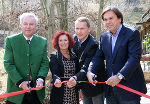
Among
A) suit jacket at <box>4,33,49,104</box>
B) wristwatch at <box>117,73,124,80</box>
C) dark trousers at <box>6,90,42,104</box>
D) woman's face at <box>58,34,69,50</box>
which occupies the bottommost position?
dark trousers at <box>6,90,42,104</box>

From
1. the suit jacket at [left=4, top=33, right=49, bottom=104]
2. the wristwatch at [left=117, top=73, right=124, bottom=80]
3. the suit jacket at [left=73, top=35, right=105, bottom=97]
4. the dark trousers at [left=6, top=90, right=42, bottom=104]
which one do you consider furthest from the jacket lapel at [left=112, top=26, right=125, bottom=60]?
the dark trousers at [left=6, top=90, right=42, bottom=104]

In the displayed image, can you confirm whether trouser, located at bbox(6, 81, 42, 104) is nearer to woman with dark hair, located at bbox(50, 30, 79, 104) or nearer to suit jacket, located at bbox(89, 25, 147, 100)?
woman with dark hair, located at bbox(50, 30, 79, 104)

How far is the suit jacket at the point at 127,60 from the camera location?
2375mm

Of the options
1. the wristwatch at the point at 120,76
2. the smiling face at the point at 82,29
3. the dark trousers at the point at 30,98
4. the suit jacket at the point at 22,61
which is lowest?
the dark trousers at the point at 30,98

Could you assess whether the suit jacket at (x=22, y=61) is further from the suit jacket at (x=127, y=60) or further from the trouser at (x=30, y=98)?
the suit jacket at (x=127, y=60)

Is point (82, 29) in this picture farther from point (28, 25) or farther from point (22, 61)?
point (22, 61)

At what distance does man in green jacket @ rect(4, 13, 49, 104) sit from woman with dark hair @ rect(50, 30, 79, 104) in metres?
0.16

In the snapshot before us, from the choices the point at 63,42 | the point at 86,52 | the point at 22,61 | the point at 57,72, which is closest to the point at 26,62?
the point at 22,61

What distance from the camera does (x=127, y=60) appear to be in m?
2.43

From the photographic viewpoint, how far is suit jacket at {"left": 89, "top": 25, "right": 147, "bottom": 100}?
238 cm

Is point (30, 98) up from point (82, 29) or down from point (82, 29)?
down

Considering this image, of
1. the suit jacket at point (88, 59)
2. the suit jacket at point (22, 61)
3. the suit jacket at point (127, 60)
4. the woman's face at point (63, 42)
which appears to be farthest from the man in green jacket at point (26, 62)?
the suit jacket at point (127, 60)

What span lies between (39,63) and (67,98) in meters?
0.68

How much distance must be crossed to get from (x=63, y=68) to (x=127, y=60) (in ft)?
3.19
